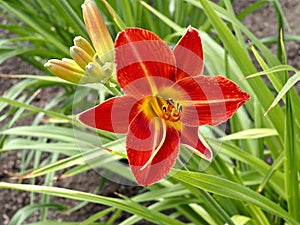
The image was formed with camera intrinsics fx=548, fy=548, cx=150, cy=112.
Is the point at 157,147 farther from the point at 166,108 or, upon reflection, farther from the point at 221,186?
the point at 221,186

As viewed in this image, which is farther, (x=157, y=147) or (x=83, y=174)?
(x=83, y=174)

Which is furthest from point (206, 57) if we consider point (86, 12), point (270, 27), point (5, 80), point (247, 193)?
point (5, 80)

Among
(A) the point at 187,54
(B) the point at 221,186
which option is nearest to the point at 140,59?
(A) the point at 187,54

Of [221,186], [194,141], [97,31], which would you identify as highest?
[97,31]

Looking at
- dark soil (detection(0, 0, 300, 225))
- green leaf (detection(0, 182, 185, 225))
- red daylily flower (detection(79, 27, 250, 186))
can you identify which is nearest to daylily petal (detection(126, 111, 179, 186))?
red daylily flower (detection(79, 27, 250, 186))

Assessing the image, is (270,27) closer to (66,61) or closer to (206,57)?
(206,57)

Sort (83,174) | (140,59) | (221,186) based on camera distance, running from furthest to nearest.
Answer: (83,174) < (221,186) < (140,59)
